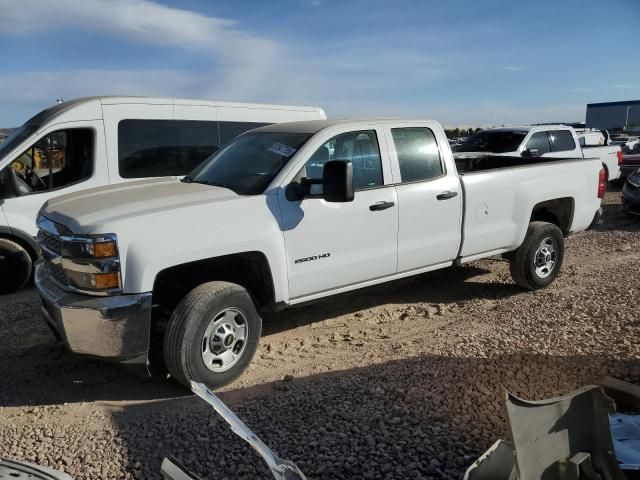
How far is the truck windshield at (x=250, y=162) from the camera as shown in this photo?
443cm

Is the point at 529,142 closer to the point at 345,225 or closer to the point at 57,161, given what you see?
the point at 345,225

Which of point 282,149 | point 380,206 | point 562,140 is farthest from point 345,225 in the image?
point 562,140

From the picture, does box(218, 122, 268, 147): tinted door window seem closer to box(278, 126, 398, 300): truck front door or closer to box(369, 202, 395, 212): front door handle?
box(278, 126, 398, 300): truck front door

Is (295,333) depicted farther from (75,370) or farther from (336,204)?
(75,370)

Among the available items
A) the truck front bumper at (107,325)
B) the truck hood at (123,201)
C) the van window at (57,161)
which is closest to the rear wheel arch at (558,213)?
the truck hood at (123,201)

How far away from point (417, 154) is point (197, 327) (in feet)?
8.61

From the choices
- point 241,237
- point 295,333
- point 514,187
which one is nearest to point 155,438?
point 241,237

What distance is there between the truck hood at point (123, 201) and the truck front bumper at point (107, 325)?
1.59ft

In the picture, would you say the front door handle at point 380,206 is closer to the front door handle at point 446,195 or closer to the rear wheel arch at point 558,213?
the front door handle at point 446,195

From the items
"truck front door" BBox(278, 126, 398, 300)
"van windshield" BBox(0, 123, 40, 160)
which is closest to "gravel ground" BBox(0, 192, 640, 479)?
"truck front door" BBox(278, 126, 398, 300)

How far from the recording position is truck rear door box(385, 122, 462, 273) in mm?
4977

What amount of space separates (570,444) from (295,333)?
3.06 meters

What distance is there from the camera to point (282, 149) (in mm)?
4605

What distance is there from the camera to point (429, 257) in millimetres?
5238
